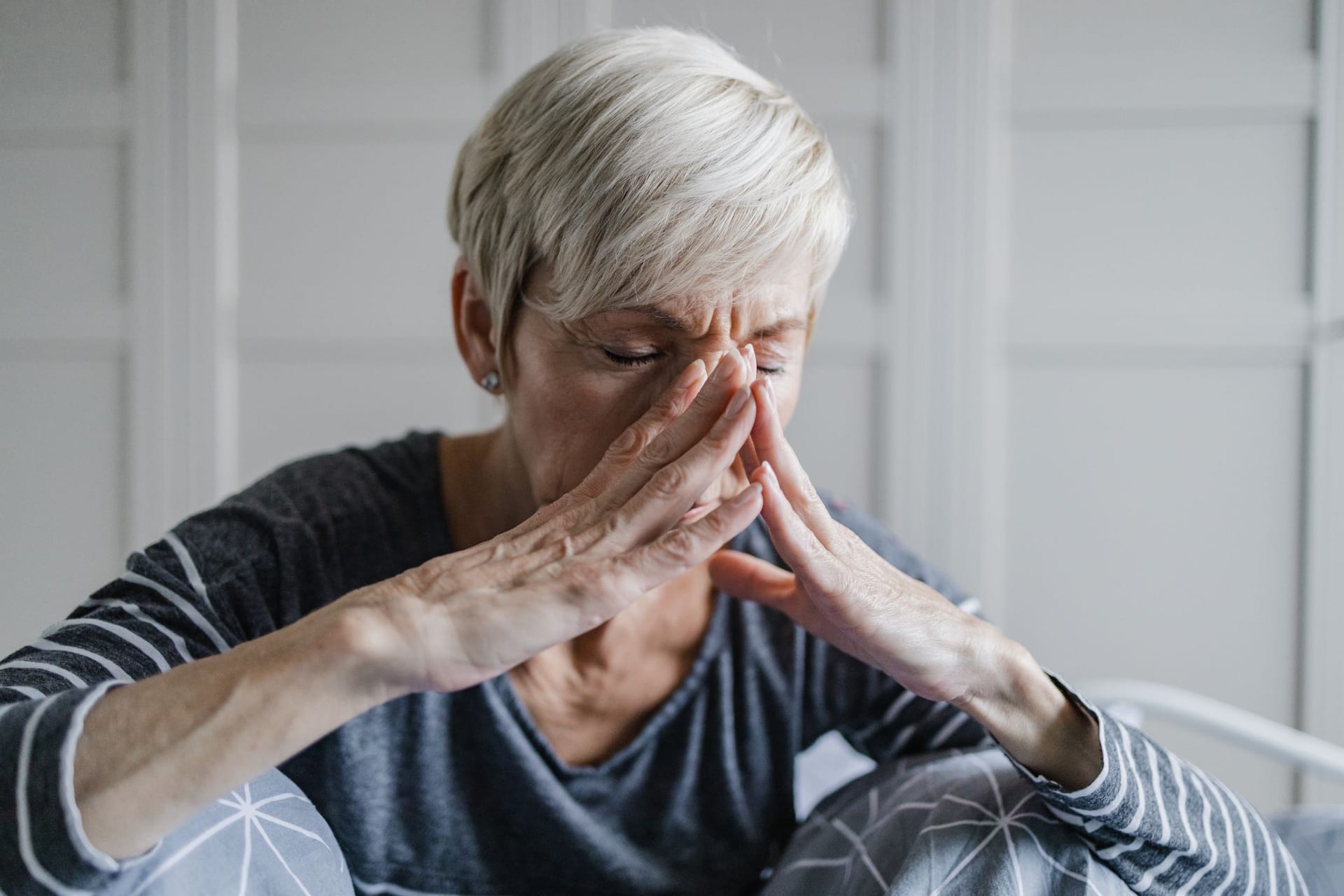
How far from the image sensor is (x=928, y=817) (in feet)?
2.90

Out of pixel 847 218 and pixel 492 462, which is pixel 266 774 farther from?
pixel 847 218

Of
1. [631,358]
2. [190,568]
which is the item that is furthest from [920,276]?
[190,568]

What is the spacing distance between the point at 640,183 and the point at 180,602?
24.0 inches

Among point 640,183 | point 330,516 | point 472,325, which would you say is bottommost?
point 330,516

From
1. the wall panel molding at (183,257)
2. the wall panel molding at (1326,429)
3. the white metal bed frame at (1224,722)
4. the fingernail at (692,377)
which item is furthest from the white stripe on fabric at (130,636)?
the wall panel molding at (1326,429)

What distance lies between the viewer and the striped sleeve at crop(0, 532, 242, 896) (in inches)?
24.0

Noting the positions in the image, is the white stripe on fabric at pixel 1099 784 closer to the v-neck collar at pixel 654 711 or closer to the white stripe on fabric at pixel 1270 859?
the white stripe on fabric at pixel 1270 859

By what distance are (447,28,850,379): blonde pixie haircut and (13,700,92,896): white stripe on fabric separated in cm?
54

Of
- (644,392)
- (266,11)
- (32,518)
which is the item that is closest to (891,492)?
(644,392)

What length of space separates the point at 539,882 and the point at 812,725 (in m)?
0.39

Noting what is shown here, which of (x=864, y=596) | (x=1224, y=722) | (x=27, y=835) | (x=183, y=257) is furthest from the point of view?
(x=183, y=257)

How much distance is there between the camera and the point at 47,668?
0.77 metres

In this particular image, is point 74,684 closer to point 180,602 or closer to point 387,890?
point 180,602

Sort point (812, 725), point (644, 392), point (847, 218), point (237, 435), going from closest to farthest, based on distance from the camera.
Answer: point (644, 392) < point (847, 218) < point (812, 725) < point (237, 435)
